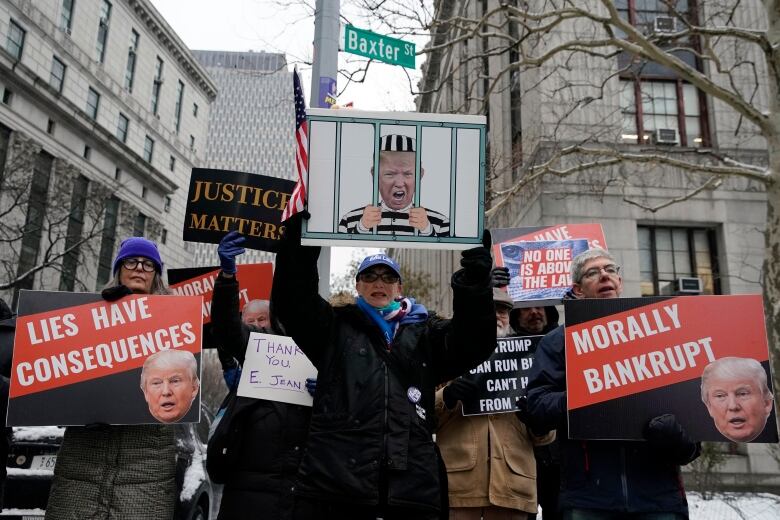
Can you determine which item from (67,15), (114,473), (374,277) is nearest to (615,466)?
(374,277)

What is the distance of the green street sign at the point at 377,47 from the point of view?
616 cm

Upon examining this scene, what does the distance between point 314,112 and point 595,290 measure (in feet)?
6.11

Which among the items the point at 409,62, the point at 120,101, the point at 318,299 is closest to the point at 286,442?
the point at 318,299

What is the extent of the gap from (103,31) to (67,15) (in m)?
5.31

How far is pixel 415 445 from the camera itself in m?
2.92

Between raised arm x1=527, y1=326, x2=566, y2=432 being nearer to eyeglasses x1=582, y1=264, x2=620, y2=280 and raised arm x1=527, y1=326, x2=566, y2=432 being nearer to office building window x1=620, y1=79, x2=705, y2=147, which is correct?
eyeglasses x1=582, y1=264, x2=620, y2=280

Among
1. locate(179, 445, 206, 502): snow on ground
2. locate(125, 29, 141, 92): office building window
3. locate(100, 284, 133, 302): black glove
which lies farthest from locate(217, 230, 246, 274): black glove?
locate(125, 29, 141, 92): office building window

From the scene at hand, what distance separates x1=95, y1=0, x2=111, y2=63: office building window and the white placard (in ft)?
199

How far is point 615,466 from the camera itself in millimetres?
3250

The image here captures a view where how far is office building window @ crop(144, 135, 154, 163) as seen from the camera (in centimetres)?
6456

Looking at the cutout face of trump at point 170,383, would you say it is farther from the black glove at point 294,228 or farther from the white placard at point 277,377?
the black glove at point 294,228

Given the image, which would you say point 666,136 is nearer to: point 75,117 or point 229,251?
point 229,251

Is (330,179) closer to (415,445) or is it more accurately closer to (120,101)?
(415,445)

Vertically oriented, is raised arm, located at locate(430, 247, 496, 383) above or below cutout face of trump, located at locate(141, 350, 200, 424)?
above
